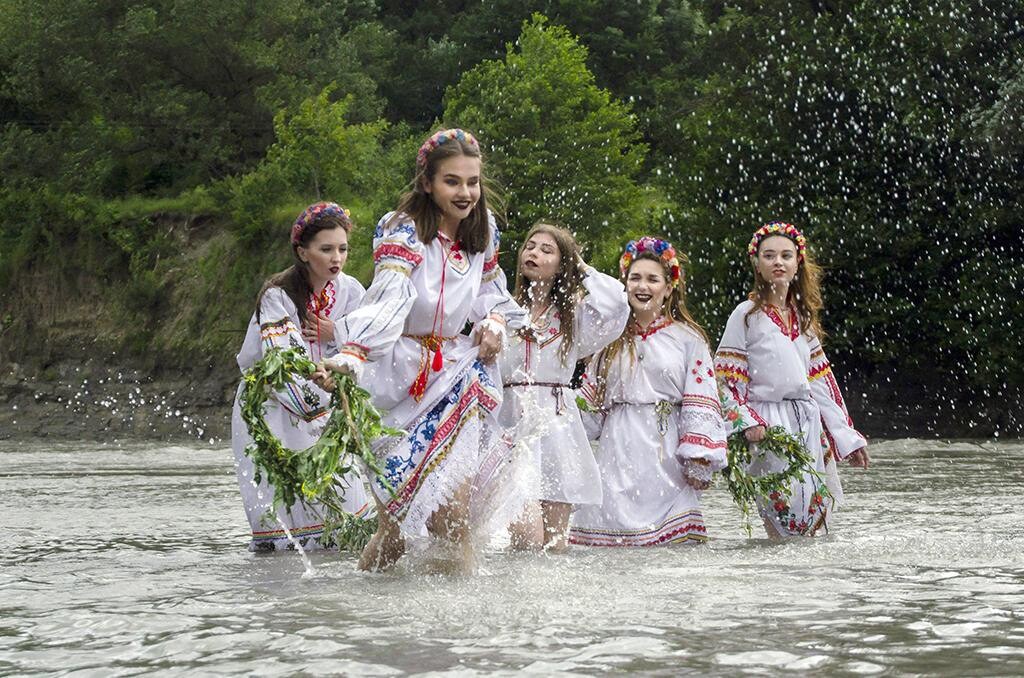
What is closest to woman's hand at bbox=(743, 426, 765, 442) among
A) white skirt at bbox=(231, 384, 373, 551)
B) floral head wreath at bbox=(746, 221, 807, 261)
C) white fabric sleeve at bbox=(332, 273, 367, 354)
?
floral head wreath at bbox=(746, 221, 807, 261)

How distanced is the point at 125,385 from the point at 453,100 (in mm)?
12895

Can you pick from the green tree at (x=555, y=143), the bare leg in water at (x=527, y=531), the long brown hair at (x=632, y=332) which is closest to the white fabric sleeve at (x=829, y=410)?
the long brown hair at (x=632, y=332)

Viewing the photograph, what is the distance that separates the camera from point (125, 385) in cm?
5069

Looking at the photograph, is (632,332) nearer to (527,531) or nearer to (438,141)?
(527,531)

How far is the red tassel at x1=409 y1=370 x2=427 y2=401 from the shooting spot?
751 cm

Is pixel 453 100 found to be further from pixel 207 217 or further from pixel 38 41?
pixel 38 41

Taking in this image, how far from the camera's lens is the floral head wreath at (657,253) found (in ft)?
32.4

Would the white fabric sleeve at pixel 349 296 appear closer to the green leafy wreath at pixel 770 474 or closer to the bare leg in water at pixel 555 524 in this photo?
the bare leg in water at pixel 555 524

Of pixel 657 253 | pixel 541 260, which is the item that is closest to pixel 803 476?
pixel 657 253

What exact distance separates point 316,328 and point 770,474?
2640mm

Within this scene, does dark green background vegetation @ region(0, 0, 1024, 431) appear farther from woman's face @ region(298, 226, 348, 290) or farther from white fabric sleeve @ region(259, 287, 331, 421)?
white fabric sleeve @ region(259, 287, 331, 421)

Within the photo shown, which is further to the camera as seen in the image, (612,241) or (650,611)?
(612,241)

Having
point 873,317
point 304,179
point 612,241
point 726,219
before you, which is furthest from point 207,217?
point 873,317

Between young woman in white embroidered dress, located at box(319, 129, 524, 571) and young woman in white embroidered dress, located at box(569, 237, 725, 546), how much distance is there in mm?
1838
